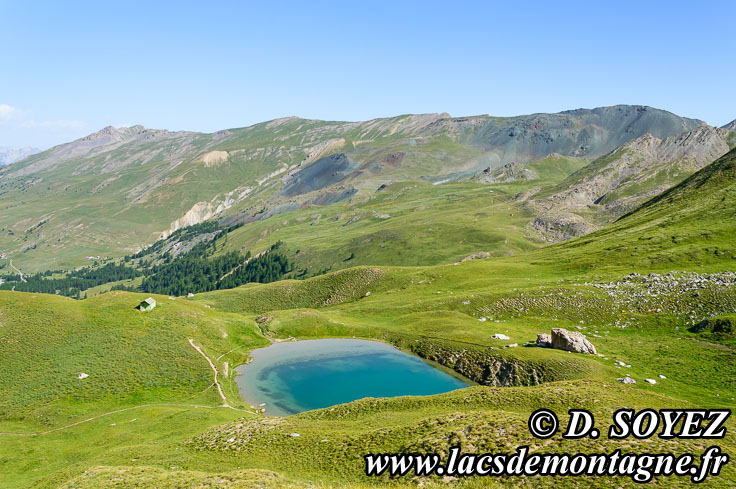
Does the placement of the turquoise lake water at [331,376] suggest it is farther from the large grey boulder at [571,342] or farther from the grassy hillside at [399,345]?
the large grey boulder at [571,342]

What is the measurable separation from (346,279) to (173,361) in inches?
3062

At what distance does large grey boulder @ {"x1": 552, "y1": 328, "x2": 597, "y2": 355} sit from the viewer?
68312 mm

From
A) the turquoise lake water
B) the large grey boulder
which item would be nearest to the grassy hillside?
the large grey boulder

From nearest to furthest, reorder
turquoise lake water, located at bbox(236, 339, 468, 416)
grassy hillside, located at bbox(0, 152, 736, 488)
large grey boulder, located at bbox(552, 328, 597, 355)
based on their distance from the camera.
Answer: grassy hillside, located at bbox(0, 152, 736, 488) < large grey boulder, located at bbox(552, 328, 597, 355) < turquoise lake water, located at bbox(236, 339, 468, 416)

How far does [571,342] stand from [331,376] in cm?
4450

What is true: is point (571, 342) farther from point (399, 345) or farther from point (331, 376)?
point (331, 376)

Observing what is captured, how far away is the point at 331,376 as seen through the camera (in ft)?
258

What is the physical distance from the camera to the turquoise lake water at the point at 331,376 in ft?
228

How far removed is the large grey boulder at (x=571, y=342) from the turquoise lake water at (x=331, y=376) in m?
18.7

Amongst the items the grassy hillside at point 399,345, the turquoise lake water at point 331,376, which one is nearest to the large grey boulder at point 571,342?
the grassy hillside at point 399,345

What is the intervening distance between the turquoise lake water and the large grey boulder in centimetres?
1867

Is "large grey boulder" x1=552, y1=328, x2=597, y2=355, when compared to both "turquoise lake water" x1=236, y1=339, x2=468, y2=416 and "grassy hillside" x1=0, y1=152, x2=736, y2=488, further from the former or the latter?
"turquoise lake water" x1=236, y1=339, x2=468, y2=416

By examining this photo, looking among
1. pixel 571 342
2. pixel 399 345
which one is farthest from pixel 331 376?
pixel 571 342

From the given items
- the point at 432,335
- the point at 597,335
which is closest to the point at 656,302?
the point at 597,335
